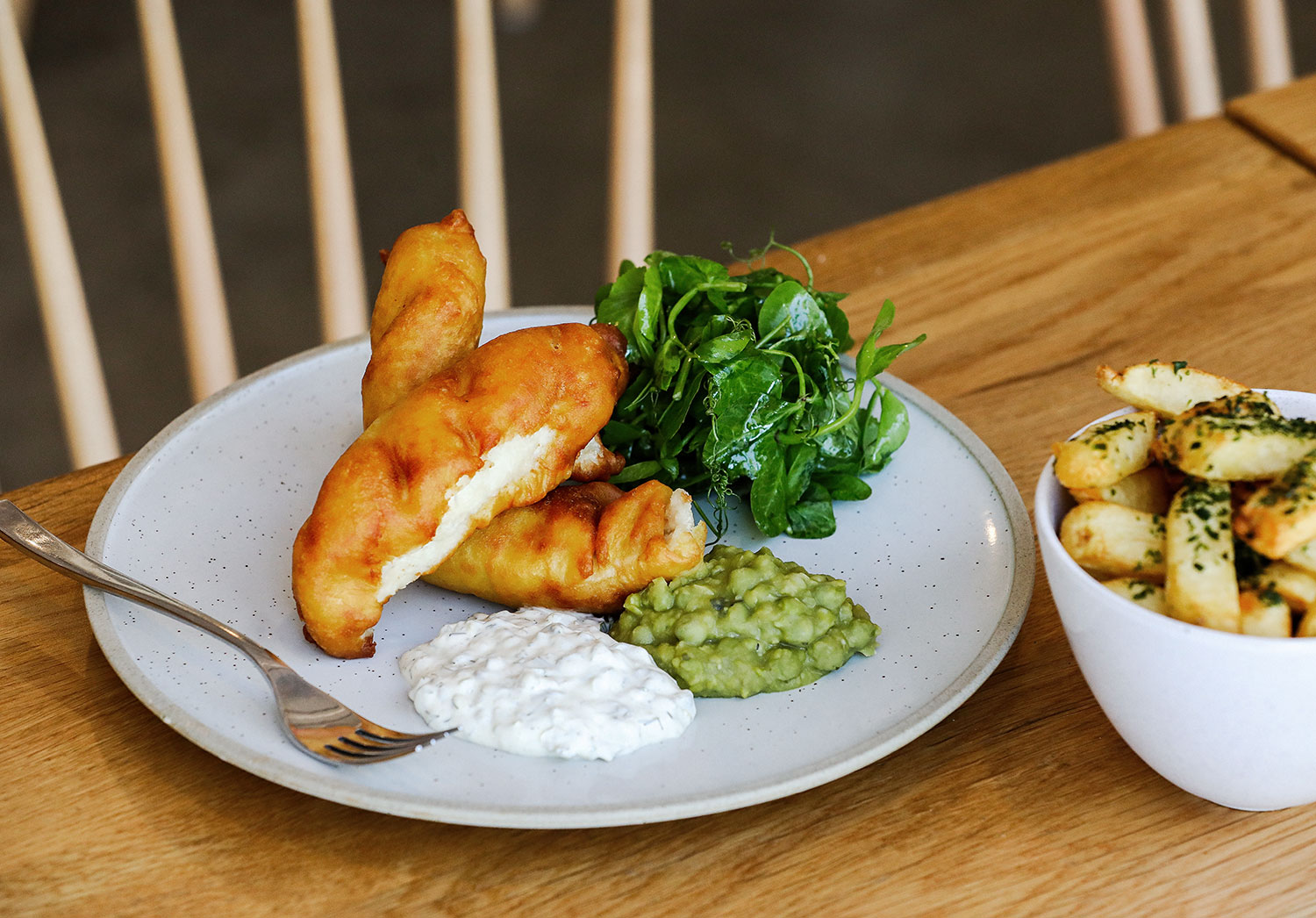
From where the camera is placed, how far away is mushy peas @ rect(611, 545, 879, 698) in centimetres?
127

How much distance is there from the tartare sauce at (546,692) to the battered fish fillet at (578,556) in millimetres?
94

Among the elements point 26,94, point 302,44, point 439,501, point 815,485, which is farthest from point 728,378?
point 26,94

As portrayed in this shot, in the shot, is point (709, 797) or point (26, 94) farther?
point (26, 94)

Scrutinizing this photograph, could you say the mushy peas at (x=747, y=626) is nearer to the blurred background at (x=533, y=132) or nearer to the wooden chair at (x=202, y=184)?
the wooden chair at (x=202, y=184)

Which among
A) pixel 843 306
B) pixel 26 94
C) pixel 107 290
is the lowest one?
pixel 107 290

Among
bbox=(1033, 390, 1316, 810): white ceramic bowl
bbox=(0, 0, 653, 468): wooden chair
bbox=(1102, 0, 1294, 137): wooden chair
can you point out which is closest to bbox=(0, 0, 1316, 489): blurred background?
bbox=(0, 0, 653, 468): wooden chair

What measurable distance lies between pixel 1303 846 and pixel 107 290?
17.3 ft

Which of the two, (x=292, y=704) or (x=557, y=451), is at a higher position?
(x=557, y=451)

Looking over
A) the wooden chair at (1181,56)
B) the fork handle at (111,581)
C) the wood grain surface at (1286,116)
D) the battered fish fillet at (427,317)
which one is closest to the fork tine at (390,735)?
the fork handle at (111,581)

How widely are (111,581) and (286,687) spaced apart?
24 centimetres

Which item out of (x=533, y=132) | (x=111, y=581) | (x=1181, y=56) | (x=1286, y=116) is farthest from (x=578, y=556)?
(x=533, y=132)

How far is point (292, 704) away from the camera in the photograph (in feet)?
3.99

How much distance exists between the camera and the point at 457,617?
143cm

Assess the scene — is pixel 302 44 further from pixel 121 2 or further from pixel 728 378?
pixel 121 2
